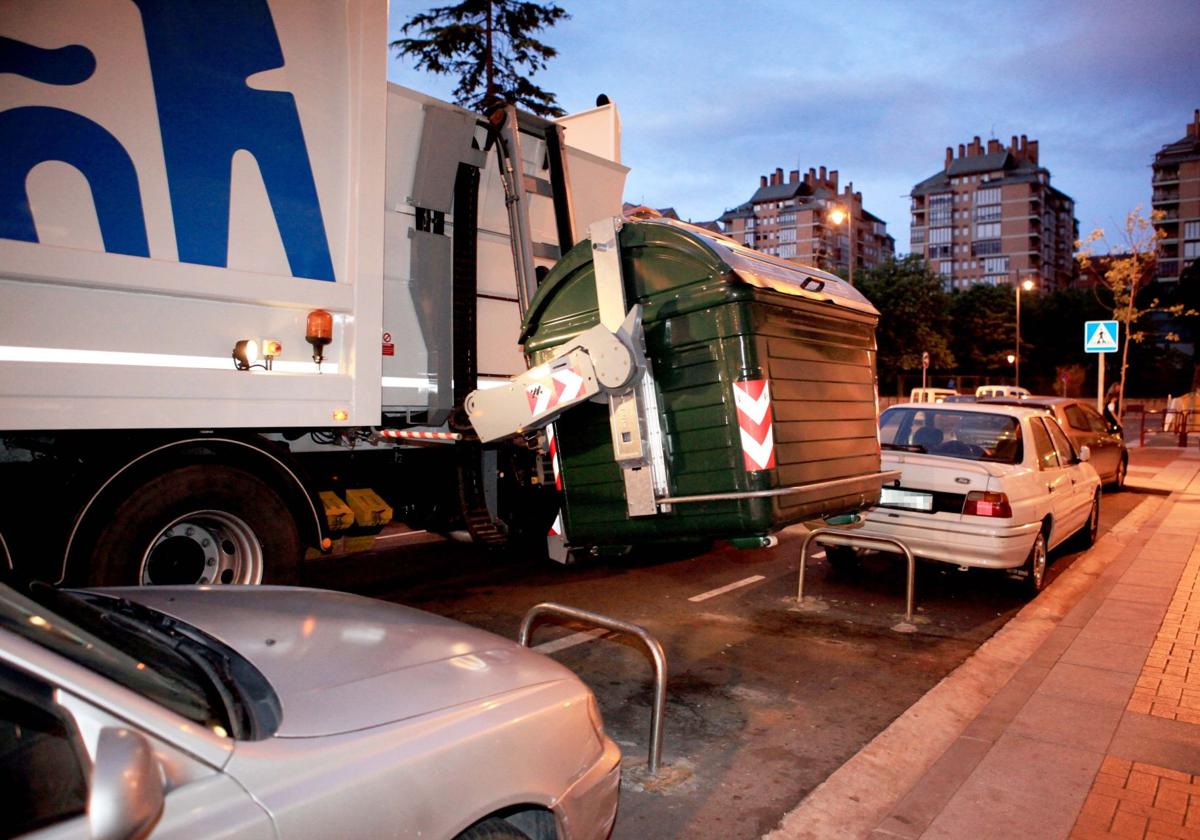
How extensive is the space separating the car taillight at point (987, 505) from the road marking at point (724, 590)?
1893 millimetres

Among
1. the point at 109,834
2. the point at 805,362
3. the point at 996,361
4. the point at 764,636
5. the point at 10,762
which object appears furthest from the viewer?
the point at 996,361

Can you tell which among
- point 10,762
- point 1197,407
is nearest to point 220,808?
point 10,762

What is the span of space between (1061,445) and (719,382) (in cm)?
535

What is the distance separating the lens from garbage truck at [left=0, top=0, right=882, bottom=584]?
3.65 meters

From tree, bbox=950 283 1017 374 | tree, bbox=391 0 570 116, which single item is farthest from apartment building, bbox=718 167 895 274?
tree, bbox=391 0 570 116

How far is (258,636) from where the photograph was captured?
2154 mm

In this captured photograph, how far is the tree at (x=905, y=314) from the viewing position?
148ft

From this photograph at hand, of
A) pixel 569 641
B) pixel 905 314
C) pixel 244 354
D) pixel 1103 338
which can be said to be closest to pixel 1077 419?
pixel 1103 338

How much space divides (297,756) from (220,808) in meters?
0.18

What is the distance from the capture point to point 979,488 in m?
6.37

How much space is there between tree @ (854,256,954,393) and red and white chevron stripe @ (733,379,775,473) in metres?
43.2

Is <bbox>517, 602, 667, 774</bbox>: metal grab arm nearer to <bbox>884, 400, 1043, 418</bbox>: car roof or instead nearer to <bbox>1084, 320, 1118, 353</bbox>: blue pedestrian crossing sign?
<bbox>884, 400, 1043, 418</bbox>: car roof

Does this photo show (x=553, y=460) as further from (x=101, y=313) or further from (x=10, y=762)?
(x=10, y=762)

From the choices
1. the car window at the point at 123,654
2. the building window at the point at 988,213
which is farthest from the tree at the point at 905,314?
the building window at the point at 988,213
